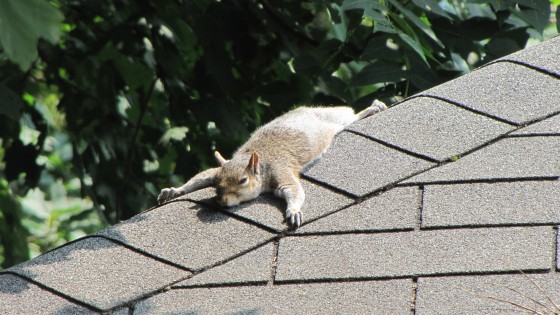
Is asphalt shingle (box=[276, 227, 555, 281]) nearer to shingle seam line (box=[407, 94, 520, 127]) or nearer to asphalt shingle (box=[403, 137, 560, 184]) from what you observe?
asphalt shingle (box=[403, 137, 560, 184])

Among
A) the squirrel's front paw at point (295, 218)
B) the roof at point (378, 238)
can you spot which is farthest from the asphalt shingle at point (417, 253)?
the squirrel's front paw at point (295, 218)

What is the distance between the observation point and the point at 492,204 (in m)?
2.43

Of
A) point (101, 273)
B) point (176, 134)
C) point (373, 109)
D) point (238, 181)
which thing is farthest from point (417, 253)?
point (176, 134)

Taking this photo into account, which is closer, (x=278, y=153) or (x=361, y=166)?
(x=361, y=166)

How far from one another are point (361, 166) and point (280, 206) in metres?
0.27

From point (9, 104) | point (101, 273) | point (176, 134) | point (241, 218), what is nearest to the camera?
point (101, 273)

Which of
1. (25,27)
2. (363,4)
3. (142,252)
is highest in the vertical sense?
(25,27)

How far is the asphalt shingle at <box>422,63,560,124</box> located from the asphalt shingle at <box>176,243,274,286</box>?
0.90 metres

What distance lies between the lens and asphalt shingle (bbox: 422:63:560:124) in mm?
2836

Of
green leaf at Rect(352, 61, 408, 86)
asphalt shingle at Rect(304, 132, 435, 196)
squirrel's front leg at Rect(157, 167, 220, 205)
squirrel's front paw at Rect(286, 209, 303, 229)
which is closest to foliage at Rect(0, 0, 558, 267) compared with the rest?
green leaf at Rect(352, 61, 408, 86)

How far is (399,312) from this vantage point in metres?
2.05

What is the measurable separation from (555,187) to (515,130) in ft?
1.13

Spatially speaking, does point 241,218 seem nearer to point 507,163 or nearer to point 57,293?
point 57,293

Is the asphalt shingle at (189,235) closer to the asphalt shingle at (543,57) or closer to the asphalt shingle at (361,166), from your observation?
the asphalt shingle at (361,166)
